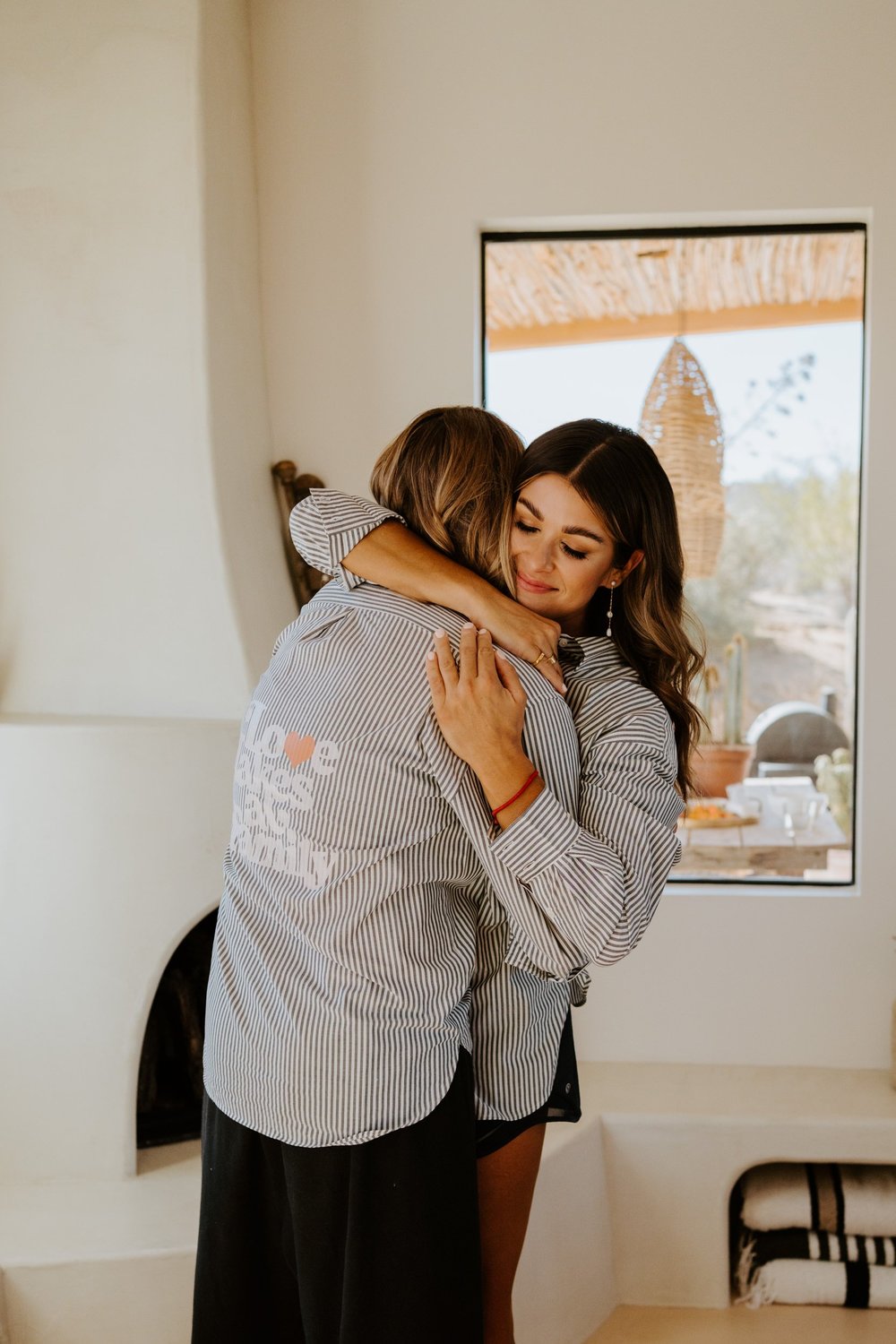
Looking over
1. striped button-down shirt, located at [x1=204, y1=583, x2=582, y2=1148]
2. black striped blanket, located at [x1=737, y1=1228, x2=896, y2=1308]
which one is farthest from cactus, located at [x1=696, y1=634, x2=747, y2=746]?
striped button-down shirt, located at [x1=204, y1=583, x2=582, y2=1148]

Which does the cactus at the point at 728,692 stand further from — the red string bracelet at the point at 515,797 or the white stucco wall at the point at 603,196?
the red string bracelet at the point at 515,797

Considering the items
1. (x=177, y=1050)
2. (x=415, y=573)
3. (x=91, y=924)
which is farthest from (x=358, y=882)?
(x=177, y=1050)

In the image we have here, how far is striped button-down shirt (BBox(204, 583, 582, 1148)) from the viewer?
1.19 meters

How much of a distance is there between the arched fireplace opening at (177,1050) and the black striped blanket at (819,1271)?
1338 millimetres

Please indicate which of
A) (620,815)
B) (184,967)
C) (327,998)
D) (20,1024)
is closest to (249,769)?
(327,998)

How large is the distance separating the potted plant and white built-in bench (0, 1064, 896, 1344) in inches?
32.2

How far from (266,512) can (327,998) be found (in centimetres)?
166

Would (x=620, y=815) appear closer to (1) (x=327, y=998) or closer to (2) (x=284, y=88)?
(1) (x=327, y=998)

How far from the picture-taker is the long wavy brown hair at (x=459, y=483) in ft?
4.38

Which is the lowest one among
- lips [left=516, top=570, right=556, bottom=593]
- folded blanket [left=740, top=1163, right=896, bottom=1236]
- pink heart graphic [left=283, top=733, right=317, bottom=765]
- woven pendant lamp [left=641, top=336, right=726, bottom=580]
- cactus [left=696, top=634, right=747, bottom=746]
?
folded blanket [left=740, top=1163, right=896, bottom=1236]

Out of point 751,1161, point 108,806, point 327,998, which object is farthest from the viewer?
point 751,1161

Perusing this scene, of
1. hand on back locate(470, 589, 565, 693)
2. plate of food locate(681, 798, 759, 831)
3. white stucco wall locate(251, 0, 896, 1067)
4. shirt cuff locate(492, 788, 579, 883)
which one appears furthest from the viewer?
plate of food locate(681, 798, 759, 831)

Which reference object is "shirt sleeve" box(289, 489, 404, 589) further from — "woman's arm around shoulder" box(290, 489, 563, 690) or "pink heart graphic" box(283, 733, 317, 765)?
"pink heart graphic" box(283, 733, 317, 765)

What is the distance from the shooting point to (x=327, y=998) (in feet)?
3.97
